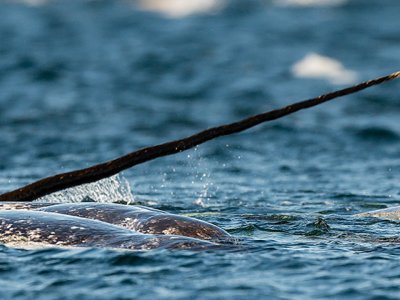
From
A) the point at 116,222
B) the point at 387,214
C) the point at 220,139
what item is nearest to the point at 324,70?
the point at 220,139

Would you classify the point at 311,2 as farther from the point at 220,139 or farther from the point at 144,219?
the point at 144,219

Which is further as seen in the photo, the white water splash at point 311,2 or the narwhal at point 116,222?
the white water splash at point 311,2

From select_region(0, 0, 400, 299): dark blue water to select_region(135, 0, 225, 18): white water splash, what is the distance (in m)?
0.56

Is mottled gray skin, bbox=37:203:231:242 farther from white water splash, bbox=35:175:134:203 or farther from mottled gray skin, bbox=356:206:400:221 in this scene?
mottled gray skin, bbox=356:206:400:221

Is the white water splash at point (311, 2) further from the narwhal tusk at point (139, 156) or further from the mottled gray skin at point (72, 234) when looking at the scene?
the mottled gray skin at point (72, 234)

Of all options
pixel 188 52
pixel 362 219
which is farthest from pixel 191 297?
pixel 188 52

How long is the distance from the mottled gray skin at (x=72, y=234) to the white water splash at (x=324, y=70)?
22.4 meters

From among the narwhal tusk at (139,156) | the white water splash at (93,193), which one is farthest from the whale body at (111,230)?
the white water splash at (93,193)

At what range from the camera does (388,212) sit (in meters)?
13.4

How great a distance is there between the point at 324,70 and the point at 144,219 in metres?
23.7

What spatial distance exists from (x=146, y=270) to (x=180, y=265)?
303mm

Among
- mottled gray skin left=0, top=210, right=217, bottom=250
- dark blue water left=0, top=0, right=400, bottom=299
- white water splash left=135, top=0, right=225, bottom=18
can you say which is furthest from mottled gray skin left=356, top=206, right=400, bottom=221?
white water splash left=135, top=0, right=225, bottom=18

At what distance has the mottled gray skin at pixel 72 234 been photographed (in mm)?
10648

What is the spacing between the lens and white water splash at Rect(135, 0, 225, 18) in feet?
150
